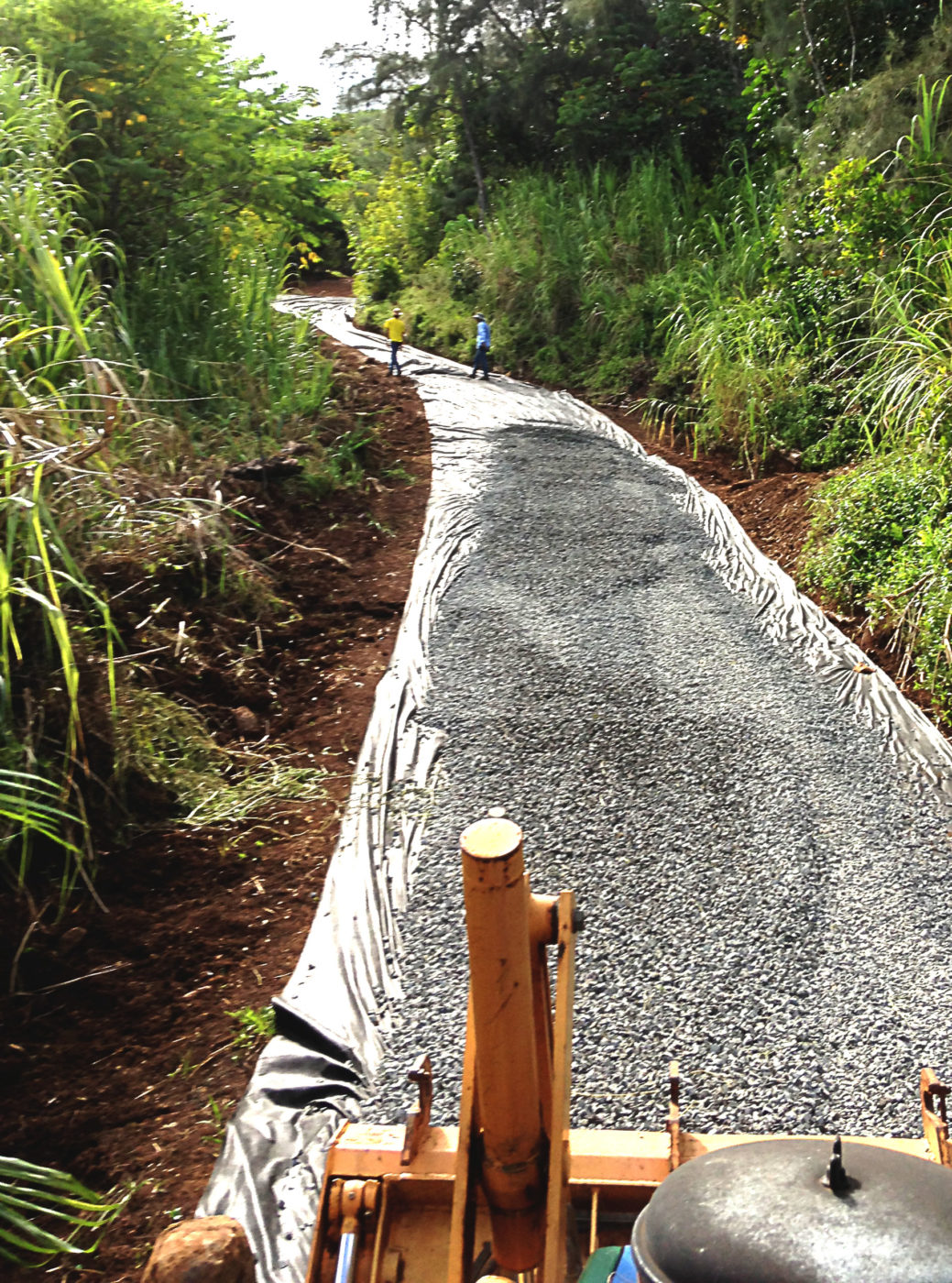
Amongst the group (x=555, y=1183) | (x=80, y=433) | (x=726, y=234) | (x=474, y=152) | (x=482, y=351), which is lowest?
(x=555, y=1183)

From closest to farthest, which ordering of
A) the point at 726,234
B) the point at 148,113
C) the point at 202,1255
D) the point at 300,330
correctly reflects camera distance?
the point at 202,1255
the point at 148,113
the point at 300,330
the point at 726,234

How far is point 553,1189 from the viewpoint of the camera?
1050 mm

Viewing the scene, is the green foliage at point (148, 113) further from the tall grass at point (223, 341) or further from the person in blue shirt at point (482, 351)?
the person in blue shirt at point (482, 351)

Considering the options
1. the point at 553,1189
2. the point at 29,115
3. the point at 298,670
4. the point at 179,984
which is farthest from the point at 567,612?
the point at 553,1189

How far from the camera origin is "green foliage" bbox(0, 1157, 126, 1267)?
1748mm

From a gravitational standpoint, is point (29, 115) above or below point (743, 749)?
above

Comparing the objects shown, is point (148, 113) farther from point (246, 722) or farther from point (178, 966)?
point (178, 966)

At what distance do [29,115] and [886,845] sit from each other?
4375mm

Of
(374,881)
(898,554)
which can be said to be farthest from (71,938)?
(898,554)

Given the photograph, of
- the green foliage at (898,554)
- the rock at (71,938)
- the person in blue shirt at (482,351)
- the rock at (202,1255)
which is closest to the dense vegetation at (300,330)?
the green foliage at (898,554)

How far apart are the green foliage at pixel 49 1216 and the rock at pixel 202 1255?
274 millimetres

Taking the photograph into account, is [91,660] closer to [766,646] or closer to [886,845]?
[886,845]

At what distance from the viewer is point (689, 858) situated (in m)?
2.84

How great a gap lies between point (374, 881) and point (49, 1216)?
1144mm
